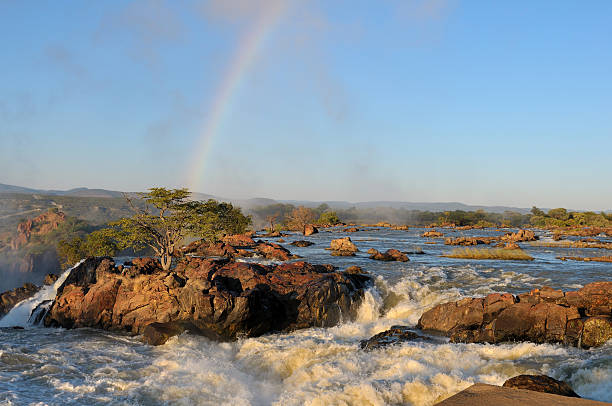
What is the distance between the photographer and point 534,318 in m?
18.1

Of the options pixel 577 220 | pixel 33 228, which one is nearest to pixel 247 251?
pixel 33 228

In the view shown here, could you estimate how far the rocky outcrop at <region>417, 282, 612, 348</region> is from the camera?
16.8 meters

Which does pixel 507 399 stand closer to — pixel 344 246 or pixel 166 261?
pixel 166 261

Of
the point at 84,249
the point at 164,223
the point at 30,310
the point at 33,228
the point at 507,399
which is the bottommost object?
the point at 30,310

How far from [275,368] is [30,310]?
24041 millimetres

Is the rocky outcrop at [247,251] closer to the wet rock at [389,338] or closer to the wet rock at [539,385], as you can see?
the wet rock at [389,338]

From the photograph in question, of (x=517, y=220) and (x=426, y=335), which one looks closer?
(x=426, y=335)

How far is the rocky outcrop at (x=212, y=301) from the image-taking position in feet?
73.4

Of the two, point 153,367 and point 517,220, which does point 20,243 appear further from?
point 517,220

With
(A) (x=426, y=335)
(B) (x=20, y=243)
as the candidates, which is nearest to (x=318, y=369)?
(A) (x=426, y=335)

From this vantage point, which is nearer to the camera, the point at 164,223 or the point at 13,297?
the point at 13,297

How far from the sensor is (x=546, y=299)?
64.3 ft

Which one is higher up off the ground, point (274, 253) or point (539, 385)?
point (539, 385)

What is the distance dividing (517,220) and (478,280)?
6412 inches
